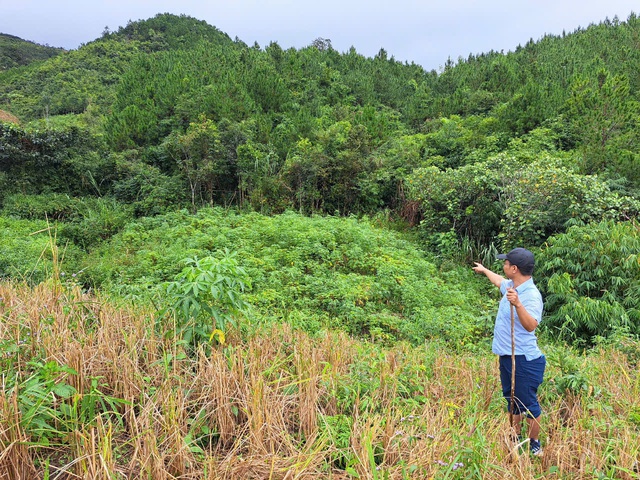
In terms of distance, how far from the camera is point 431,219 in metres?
8.48

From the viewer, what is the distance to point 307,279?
18.1 ft

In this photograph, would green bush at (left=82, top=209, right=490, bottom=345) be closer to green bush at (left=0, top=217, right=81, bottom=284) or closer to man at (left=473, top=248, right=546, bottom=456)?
green bush at (left=0, top=217, right=81, bottom=284)

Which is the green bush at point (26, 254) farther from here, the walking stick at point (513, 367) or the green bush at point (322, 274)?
the walking stick at point (513, 367)

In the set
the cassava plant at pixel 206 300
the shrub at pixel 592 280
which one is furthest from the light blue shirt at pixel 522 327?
the shrub at pixel 592 280

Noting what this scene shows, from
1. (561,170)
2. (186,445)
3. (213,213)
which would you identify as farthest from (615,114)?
(186,445)

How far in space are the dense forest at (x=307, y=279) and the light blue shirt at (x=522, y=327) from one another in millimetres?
440

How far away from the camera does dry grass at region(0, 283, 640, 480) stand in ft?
5.24

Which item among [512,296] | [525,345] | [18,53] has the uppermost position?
[18,53]

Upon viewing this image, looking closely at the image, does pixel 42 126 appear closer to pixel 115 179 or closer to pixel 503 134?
pixel 115 179

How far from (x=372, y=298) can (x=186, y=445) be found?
397cm

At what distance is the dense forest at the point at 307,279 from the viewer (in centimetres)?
180

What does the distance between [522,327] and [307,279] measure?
11.6 ft

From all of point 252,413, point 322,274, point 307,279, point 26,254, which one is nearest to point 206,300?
point 252,413

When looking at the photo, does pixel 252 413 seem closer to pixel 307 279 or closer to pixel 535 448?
pixel 535 448
